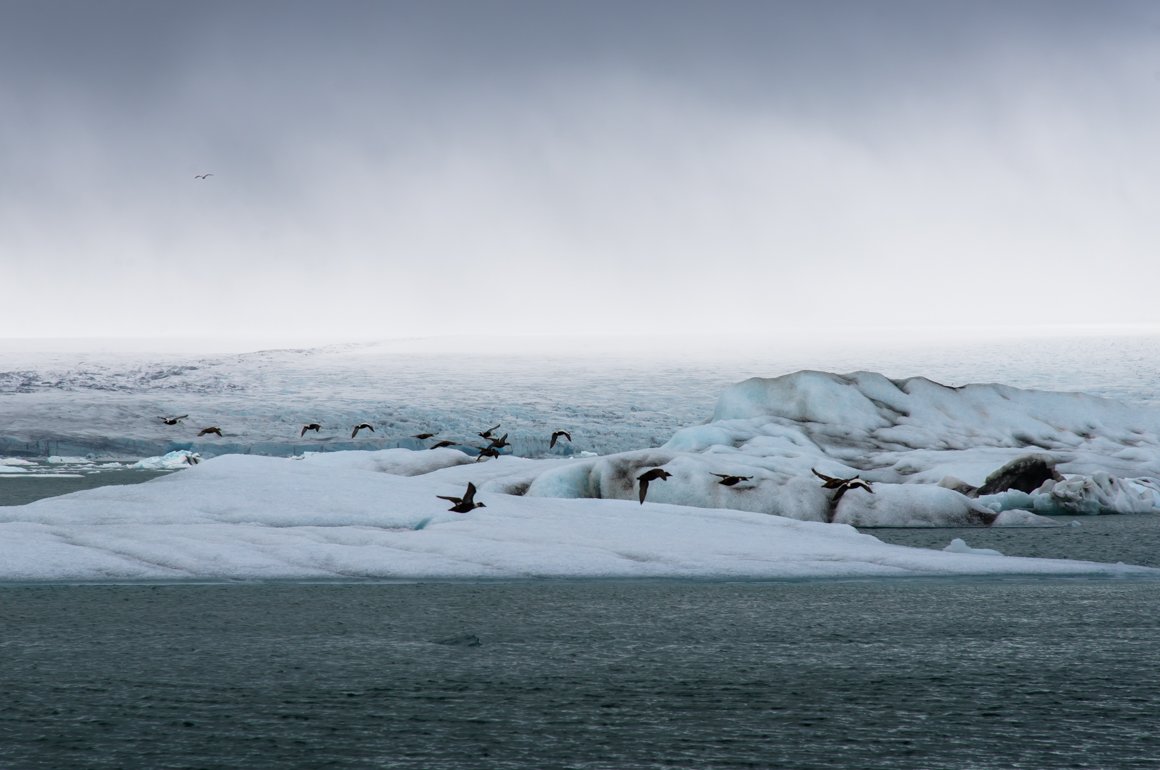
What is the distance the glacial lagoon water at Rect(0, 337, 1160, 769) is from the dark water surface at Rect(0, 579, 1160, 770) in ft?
0.06

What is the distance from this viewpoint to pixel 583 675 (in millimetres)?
5750

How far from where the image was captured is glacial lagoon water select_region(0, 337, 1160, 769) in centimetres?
438

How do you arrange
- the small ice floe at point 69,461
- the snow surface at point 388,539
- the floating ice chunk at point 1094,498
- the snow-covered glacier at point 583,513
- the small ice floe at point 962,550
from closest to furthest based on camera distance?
the snow surface at point 388,539 → the snow-covered glacier at point 583,513 → the small ice floe at point 962,550 → the floating ice chunk at point 1094,498 → the small ice floe at point 69,461

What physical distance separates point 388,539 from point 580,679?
5992 mm

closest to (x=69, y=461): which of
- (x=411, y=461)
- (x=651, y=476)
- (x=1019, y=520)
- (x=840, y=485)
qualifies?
(x=411, y=461)

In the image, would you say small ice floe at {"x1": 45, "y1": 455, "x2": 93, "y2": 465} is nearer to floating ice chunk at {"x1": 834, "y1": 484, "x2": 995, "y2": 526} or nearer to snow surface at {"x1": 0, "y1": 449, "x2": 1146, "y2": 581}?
snow surface at {"x1": 0, "y1": 449, "x2": 1146, "y2": 581}

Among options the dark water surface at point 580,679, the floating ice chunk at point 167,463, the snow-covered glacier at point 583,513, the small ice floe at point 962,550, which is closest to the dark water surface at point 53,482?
the floating ice chunk at point 167,463

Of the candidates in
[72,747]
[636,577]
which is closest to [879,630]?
[636,577]

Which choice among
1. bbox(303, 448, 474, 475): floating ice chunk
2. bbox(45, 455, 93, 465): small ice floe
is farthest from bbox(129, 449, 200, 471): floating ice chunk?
bbox(303, 448, 474, 475): floating ice chunk

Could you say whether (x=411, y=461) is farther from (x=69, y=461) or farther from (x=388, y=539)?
(x=69, y=461)

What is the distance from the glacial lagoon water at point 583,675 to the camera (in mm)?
4375

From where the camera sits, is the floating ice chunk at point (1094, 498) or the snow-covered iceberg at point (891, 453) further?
the floating ice chunk at point (1094, 498)

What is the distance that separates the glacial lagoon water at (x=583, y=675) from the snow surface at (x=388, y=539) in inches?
28.2

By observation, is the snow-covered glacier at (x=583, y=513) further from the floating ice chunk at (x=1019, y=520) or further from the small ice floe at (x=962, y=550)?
the small ice floe at (x=962, y=550)
